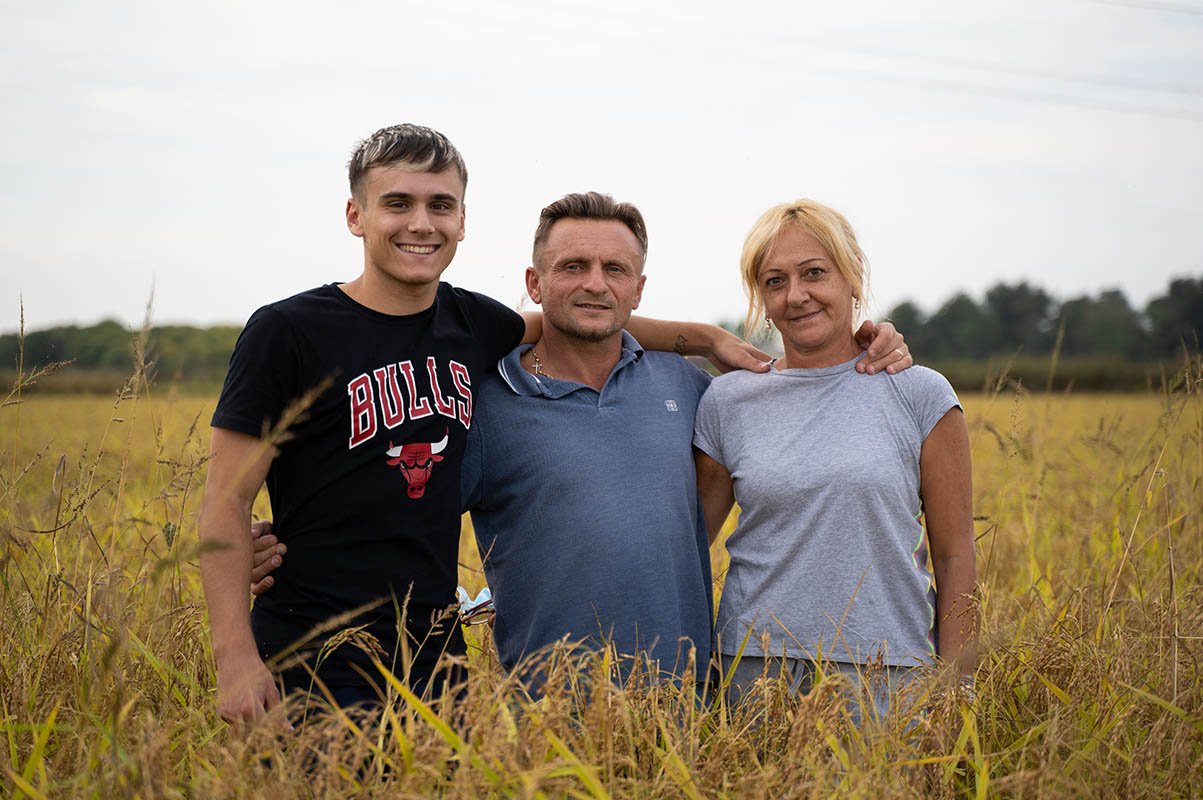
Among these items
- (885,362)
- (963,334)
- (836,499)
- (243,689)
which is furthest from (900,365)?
(963,334)

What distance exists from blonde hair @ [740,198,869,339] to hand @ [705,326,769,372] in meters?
0.22

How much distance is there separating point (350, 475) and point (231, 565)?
0.41 m

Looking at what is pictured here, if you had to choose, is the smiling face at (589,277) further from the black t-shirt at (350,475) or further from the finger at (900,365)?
the finger at (900,365)

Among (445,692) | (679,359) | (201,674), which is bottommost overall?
(201,674)

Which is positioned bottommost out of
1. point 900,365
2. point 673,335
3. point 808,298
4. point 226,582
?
point 226,582

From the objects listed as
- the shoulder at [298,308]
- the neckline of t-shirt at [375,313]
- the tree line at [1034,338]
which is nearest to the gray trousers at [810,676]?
the neckline of t-shirt at [375,313]

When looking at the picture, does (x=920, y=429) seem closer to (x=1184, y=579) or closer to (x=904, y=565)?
(x=904, y=565)

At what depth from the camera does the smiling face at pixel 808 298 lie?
3031mm

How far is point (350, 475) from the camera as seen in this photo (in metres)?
2.63

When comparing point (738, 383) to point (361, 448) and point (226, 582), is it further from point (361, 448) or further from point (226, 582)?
point (226, 582)

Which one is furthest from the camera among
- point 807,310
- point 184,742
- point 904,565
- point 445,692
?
point 807,310

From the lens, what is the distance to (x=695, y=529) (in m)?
3.28

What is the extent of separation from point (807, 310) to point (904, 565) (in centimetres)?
90

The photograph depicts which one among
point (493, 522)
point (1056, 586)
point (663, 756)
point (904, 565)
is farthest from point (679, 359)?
point (1056, 586)
